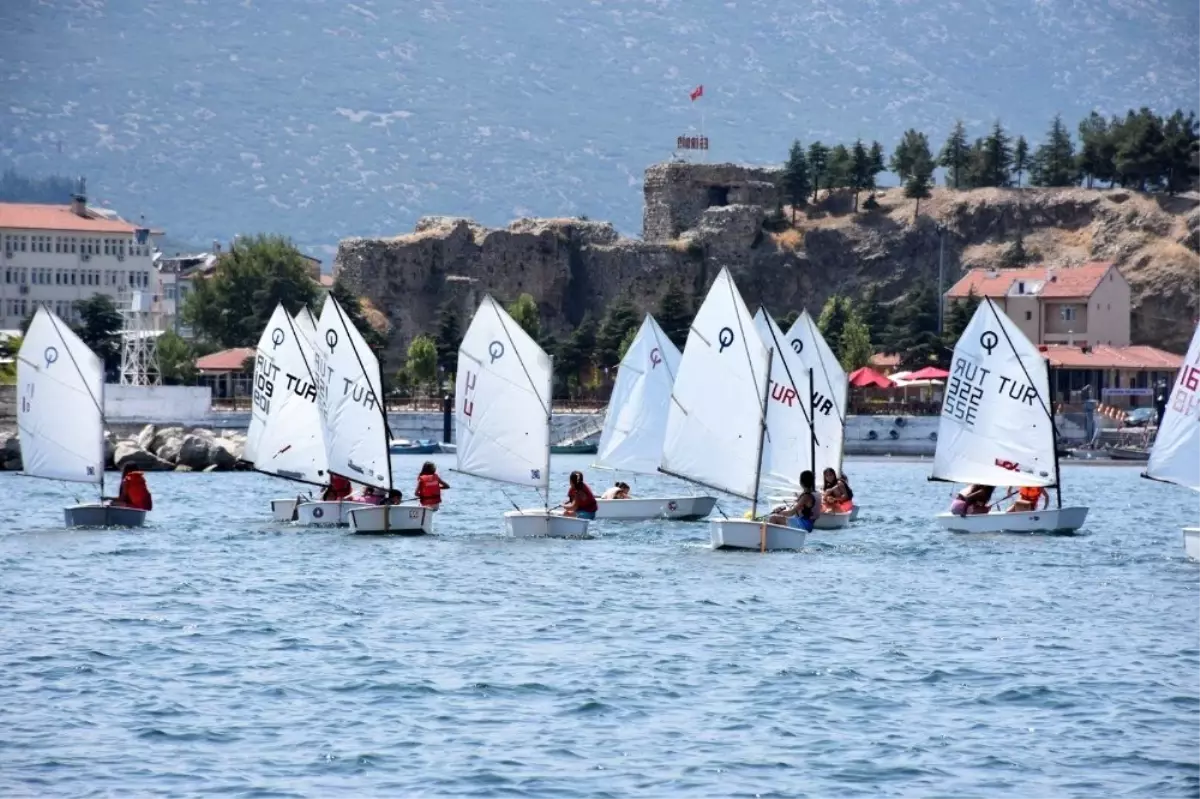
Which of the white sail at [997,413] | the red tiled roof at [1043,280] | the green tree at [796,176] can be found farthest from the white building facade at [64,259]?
the white sail at [997,413]

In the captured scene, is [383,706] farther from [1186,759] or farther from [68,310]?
[68,310]

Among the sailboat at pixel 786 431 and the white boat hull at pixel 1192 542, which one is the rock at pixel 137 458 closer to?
the sailboat at pixel 786 431

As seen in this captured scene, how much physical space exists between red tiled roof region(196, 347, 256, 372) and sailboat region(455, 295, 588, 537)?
78650 mm

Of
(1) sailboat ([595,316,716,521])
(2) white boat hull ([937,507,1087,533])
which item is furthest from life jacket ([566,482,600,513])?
(2) white boat hull ([937,507,1087,533])

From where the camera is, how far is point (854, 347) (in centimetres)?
12738

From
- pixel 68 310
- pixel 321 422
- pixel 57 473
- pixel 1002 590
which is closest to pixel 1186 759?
pixel 1002 590

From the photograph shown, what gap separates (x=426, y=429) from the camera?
114 metres

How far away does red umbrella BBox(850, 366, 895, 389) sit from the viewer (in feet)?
390

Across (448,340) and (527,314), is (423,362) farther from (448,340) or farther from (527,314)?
(527,314)

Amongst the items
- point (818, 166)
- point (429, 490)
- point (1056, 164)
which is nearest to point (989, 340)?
point (429, 490)

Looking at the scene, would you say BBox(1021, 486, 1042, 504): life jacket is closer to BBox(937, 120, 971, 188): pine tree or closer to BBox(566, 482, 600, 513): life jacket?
BBox(566, 482, 600, 513): life jacket

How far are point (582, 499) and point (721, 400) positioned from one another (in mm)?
5207

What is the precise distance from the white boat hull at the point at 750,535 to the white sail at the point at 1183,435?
714cm

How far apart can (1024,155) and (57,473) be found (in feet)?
373
